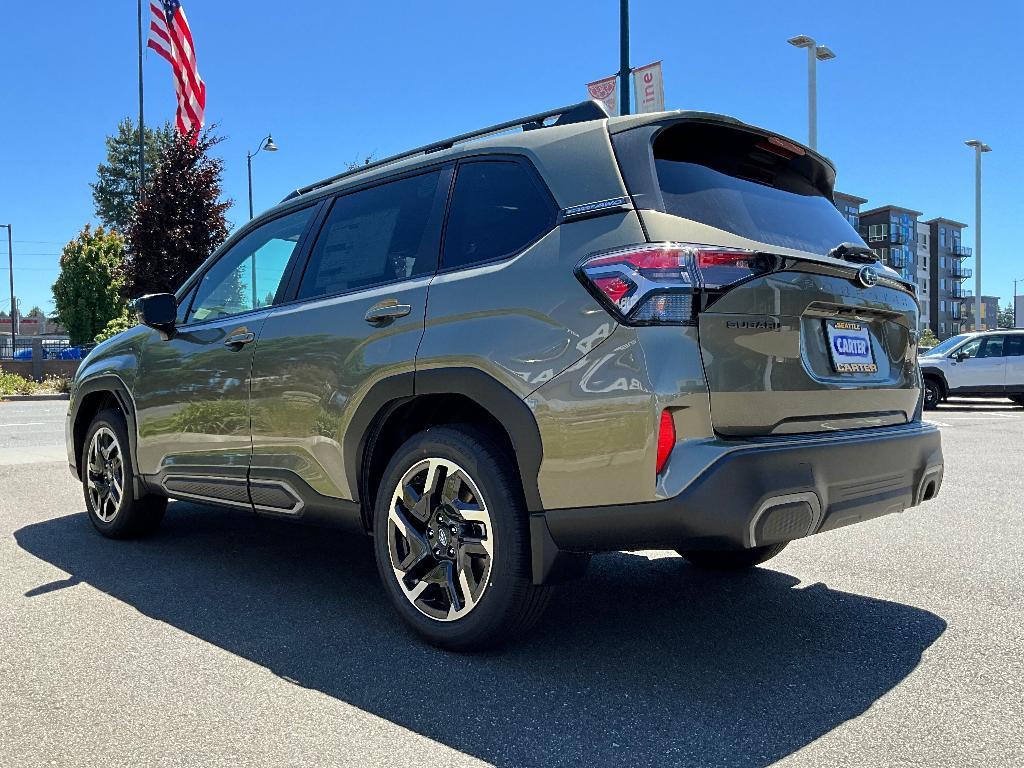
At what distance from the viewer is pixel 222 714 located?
2.78 metres

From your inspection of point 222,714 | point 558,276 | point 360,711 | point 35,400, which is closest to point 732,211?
point 558,276

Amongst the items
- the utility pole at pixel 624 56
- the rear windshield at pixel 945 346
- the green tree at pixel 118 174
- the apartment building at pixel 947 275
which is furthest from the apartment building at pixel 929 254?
the utility pole at pixel 624 56

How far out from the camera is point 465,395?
10.6ft

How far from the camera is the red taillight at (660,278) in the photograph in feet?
9.25

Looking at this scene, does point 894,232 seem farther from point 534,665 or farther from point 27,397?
point 534,665

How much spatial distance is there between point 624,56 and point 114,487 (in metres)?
11.2

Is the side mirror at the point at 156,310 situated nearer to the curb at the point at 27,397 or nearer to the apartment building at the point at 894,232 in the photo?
the curb at the point at 27,397

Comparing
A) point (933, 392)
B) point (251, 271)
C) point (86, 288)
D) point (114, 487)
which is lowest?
point (933, 392)

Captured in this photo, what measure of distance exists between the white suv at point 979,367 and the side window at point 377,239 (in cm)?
1785

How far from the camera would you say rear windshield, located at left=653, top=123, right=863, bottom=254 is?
→ 3.14m

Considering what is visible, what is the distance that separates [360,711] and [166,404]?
2.62 metres

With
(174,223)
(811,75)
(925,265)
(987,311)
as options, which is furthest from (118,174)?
(987,311)

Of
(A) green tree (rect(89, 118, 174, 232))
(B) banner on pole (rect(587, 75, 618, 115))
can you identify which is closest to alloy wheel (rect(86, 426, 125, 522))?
(B) banner on pole (rect(587, 75, 618, 115))

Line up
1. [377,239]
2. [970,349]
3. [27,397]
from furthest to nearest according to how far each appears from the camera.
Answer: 1. [27,397]
2. [970,349]
3. [377,239]
